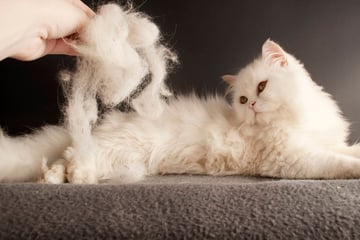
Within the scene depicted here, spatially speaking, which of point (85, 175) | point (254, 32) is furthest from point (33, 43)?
point (254, 32)

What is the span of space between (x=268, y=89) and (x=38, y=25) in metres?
0.73

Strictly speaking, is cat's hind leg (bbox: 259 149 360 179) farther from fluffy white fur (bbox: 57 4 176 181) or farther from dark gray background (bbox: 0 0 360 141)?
dark gray background (bbox: 0 0 360 141)

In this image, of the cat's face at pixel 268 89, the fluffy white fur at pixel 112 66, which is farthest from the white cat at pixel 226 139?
the fluffy white fur at pixel 112 66

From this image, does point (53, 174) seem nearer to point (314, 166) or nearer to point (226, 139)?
point (226, 139)

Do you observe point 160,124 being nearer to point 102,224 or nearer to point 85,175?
point 85,175

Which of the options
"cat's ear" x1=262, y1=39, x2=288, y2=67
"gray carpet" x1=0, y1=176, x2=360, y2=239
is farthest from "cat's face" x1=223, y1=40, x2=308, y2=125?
"gray carpet" x1=0, y1=176, x2=360, y2=239

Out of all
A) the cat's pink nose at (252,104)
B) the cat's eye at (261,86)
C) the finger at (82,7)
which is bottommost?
the cat's pink nose at (252,104)

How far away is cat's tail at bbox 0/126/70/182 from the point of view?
1.14 meters

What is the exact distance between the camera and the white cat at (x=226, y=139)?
45.8 inches

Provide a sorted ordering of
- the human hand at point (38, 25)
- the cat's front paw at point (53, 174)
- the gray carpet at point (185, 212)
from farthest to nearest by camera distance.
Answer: the cat's front paw at point (53, 174) < the human hand at point (38, 25) < the gray carpet at point (185, 212)

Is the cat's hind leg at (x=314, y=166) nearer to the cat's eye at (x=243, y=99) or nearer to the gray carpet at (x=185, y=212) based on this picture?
the cat's eye at (x=243, y=99)

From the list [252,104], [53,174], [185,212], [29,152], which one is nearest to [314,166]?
[252,104]

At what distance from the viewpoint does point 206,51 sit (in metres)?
1.69

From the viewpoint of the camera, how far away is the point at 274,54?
4.37 feet
